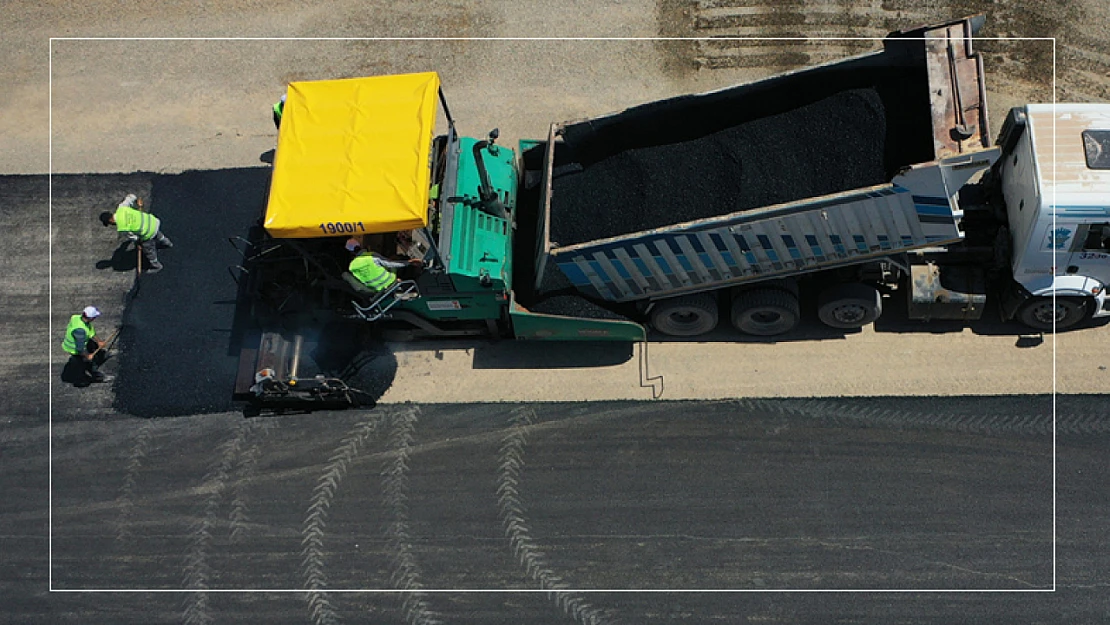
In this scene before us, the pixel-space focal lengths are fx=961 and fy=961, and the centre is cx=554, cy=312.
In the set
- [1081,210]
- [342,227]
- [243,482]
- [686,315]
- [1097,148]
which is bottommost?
[243,482]

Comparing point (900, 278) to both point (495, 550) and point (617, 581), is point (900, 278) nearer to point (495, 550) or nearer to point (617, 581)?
point (617, 581)

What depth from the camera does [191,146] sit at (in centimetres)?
1468

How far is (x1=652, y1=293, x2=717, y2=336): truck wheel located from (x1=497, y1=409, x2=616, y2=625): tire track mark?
2.04 metres

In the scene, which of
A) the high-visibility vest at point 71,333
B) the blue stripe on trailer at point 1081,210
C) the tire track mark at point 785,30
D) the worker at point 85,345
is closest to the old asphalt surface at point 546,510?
the worker at point 85,345

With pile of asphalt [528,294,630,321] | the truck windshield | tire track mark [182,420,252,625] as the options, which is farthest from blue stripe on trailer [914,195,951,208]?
tire track mark [182,420,252,625]

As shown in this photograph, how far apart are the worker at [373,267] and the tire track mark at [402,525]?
1.79 meters

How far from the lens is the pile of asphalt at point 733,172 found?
1115 centimetres

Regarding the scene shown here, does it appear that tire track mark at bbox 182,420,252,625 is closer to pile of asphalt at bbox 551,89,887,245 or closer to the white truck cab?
pile of asphalt at bbox 551,89,887,245

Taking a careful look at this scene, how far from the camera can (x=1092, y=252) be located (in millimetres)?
11234

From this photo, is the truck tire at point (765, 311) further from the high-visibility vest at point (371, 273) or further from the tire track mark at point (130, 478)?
the tire track mark at point (130, 478)

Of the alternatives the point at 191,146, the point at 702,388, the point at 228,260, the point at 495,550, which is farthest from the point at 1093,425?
the point at 191,146

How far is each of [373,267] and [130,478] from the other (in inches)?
167

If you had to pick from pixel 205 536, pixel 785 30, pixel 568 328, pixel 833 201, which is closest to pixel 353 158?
pixel 568 328

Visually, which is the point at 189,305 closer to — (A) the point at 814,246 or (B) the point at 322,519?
(B) the point at 322,519
